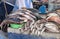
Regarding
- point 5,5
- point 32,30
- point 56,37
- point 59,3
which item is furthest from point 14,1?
point 56,37

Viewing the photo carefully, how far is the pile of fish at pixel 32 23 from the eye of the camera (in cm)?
126

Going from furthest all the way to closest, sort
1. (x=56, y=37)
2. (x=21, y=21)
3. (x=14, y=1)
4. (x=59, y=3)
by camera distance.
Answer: (x=14, y=1), (x=59, y=3), (x=21, y=21), (x=56, y=37)

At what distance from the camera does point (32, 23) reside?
51.9 inches

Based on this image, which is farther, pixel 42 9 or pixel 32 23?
pixel 42 9

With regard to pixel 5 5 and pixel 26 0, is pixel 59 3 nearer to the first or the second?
pixel 26 0

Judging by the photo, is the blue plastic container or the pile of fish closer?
the pile of fish

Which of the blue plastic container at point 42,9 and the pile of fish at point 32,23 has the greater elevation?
the blue plastic container at point 42,9

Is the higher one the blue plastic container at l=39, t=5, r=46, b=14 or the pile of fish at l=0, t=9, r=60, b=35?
the blue plastic container at l=39, t=5, r=46, b=14

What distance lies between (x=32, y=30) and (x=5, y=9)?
56 centimetres

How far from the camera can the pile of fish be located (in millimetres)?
1256

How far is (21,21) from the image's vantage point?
4.34ft

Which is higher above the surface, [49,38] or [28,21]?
[28,21]

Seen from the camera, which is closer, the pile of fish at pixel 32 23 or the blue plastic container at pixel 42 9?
the pile of fish at pixel 32 23

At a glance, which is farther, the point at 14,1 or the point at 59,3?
the point at 14,1
